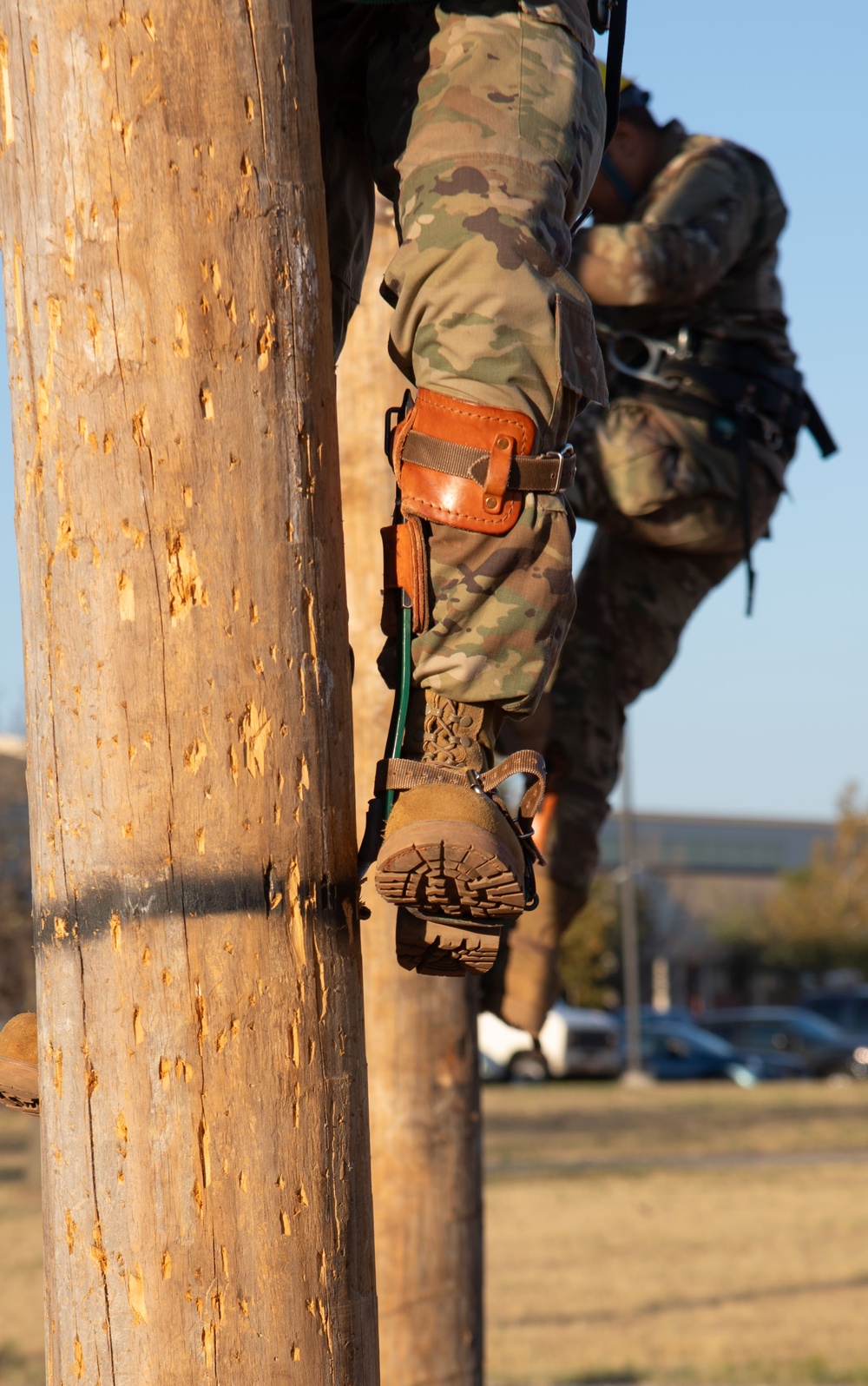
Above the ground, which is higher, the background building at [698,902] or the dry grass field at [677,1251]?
the dry grass field at [677,1251]

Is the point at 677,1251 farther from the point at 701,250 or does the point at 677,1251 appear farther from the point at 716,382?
the point at 701,250

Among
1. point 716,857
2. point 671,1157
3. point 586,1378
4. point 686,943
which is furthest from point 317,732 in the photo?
point 716,857

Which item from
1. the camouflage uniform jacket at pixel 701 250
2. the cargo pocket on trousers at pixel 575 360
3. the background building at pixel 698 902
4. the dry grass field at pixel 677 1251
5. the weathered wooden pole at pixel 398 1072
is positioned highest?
the camouflage uniform jacket at pixel 701 250

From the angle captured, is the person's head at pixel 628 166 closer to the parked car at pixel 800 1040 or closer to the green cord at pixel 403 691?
the green cord at pixel 403 691

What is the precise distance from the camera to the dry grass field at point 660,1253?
7996 millimetres

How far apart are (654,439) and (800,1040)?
27.2m

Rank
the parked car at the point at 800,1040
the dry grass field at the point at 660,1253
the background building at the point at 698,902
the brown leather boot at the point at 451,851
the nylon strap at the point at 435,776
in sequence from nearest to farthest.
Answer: the brown leather boot at the point at 451,851 → the nylon strap at the point at 435,776 → the dry grass field at the point at 660,1253 → the parked car at the point at 800,1040 → the background building at the point at 698,902

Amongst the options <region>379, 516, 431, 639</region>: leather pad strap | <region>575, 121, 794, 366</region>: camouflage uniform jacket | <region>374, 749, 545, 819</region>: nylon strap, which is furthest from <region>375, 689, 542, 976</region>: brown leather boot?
<region>575, 121, 794, 366</region>: camouflage uniform jacket

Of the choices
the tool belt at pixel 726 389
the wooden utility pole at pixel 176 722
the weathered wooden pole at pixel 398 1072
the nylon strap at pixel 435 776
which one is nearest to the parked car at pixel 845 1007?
the weathered wooden pole at pixel 398 1072

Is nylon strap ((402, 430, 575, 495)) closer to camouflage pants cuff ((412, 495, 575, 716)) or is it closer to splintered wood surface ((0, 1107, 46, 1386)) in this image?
camouflage pants cuff ((412, 495, 575, 716))

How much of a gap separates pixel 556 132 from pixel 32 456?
2.63 ft

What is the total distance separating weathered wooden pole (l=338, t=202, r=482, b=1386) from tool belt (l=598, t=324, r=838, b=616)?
63 cm

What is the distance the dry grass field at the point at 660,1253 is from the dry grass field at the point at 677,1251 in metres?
0.02

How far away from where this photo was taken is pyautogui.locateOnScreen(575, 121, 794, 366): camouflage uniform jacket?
3.63 meters
